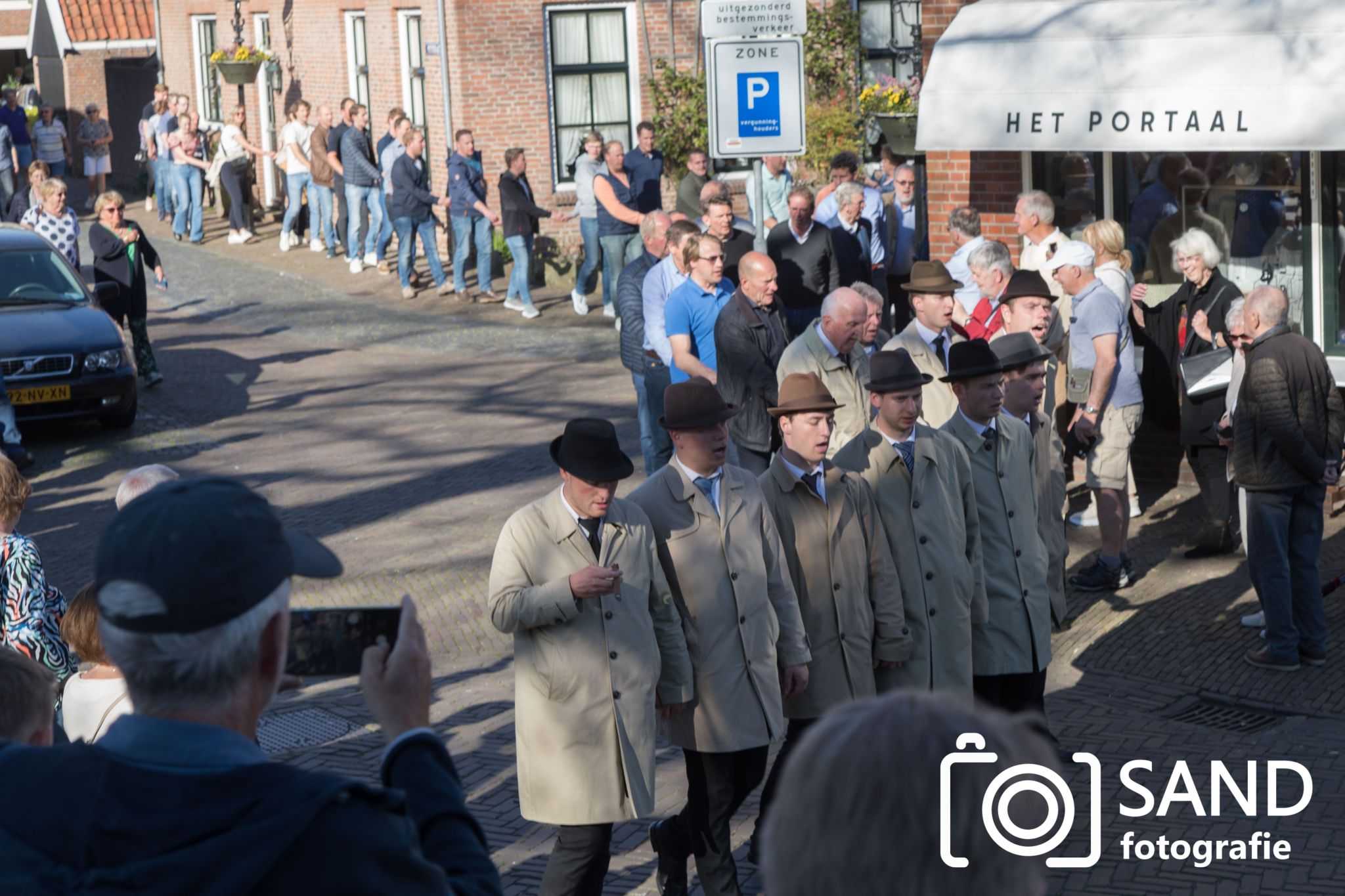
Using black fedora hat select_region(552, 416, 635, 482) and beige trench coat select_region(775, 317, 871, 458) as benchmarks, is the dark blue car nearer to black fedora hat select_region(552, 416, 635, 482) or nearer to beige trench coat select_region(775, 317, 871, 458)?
beige trench coat select_region(775, 317, 871, 458)

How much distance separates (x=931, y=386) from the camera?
28.0 feet

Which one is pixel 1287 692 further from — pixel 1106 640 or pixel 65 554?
pixel 65 554

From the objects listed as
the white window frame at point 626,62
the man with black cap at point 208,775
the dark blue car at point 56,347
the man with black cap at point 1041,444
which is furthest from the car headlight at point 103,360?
the man with black cap at point 208,775

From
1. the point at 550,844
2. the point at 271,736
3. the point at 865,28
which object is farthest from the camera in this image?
the point at 865,28

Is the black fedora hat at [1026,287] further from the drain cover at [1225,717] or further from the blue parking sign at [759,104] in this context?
the drain cover at [1225,717]

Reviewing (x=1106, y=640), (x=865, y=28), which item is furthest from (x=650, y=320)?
(x=865, y=28)

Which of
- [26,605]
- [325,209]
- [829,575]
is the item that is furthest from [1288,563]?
[325,209]

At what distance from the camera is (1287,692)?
312 inches

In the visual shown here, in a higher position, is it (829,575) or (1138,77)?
(1138,77)

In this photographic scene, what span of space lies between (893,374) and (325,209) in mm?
19049

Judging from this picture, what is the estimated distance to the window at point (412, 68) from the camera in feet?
80.6

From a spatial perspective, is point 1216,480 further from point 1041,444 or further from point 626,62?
point 626,62

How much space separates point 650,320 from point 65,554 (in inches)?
161

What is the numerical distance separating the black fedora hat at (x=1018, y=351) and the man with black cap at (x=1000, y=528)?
0.43 metres
